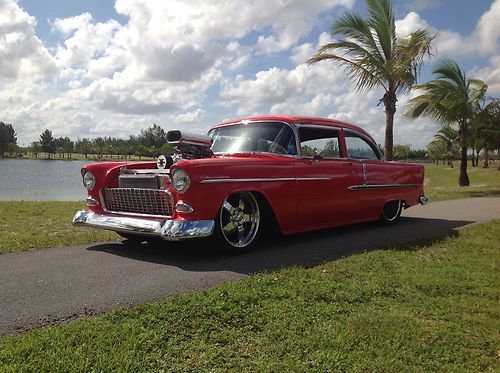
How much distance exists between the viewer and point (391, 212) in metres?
8.07

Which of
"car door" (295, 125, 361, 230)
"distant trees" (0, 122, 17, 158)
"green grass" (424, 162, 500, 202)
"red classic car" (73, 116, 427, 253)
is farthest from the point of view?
"distant trees" (0, 122, 17, 158)

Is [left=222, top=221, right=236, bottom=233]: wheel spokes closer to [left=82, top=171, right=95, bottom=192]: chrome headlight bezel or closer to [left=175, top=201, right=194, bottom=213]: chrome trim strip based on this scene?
[left=175, top=201, right=194, bottom=213]: chrome trim strip

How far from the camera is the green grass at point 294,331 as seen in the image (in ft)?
8.58

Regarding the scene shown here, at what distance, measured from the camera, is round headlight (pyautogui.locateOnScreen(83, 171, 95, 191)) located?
5922 millimetres

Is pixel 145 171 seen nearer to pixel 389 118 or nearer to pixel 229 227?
pixel 229 227

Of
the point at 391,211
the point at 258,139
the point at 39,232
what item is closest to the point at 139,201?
the point at 258,139

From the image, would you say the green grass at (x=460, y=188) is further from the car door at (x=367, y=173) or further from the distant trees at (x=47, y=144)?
the distant trees at (x=47, y=144)

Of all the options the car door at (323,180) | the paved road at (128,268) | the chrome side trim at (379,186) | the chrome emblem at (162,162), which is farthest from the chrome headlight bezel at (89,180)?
the chrome side trim at (379,186)

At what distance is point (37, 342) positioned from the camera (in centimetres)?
271

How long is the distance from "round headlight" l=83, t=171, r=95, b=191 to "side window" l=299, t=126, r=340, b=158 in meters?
2.75

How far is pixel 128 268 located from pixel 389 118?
41.2ft

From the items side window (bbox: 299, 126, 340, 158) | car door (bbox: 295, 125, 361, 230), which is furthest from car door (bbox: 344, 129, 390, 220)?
side window (bbox: 299, 126, 340, 158)

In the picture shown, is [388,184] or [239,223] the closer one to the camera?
[239,223]

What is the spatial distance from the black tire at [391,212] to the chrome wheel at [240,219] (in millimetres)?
3226
